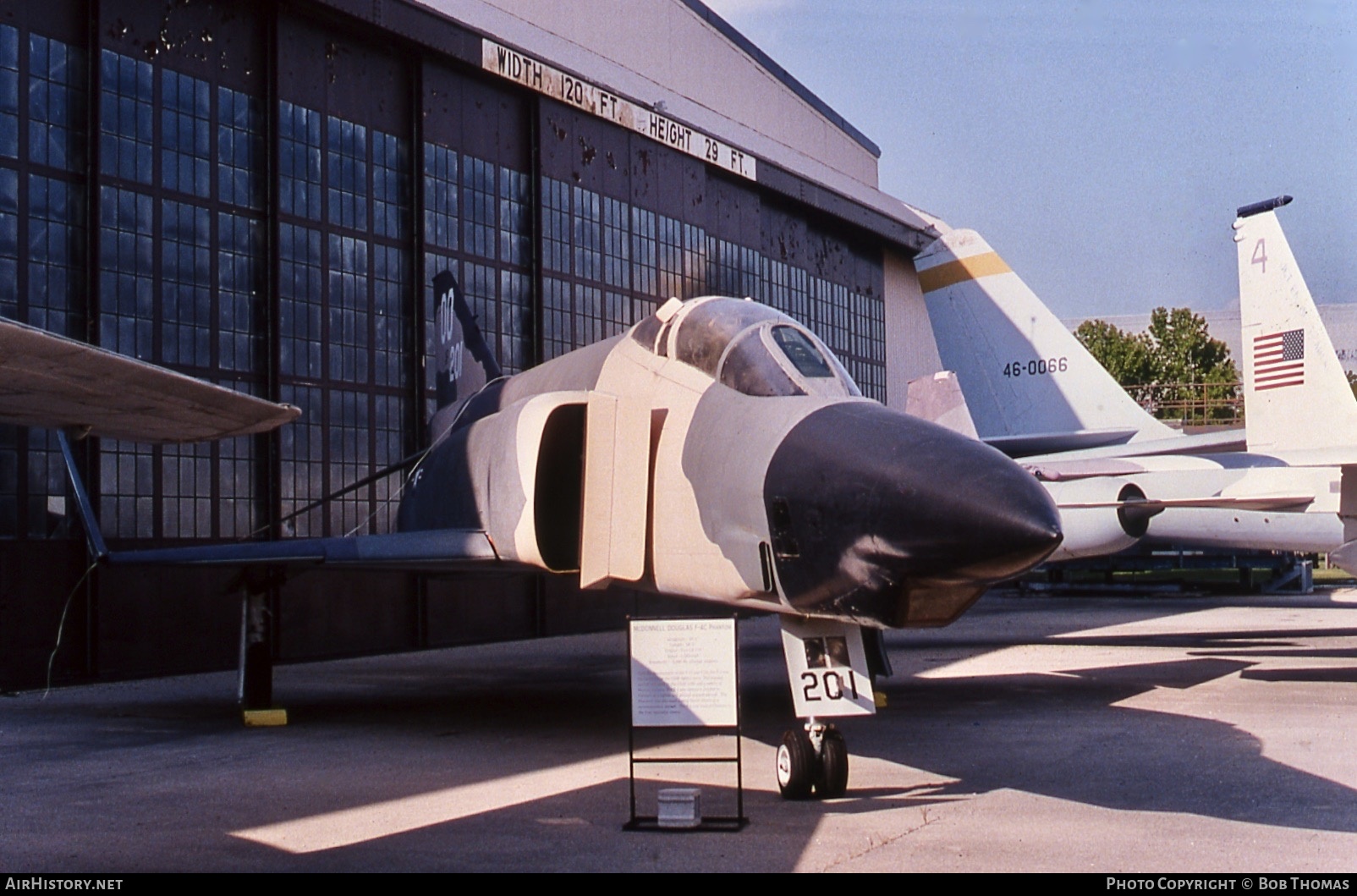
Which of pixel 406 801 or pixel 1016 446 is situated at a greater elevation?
pixel 1016 446

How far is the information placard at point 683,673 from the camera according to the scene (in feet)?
22.4

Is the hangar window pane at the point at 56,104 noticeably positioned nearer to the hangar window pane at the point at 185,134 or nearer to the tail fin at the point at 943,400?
the hangar window pane at the point at 185,134

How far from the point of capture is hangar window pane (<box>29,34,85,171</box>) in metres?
14.8

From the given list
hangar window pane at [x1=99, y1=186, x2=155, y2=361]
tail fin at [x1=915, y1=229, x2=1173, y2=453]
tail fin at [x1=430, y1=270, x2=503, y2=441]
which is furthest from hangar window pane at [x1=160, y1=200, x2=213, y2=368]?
tail fin at [x1=915, y1=229, x2=1173, y2=453]

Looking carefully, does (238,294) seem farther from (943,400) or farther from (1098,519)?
(1098,519)

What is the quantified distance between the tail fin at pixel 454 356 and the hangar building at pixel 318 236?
2973 millimetres

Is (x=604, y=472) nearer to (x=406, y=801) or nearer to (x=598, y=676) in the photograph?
(x=406, y=801)

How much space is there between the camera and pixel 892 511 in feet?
19.9

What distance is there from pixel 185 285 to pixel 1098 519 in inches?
487

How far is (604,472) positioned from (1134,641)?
511 inches

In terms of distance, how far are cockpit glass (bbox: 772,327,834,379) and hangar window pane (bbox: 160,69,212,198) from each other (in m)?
11.1

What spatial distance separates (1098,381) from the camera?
21047mm

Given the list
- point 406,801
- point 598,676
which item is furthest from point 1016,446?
point 406,801

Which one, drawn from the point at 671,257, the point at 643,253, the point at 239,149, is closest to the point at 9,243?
the point at 239,149
